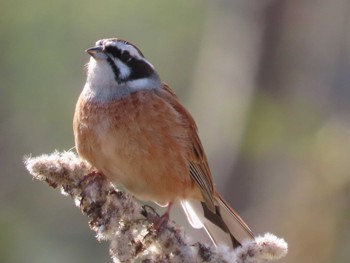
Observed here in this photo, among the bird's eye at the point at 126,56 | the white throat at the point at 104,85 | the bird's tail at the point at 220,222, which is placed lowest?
the bird's tail at the point at 220,222

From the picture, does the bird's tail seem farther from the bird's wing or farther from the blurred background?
the blurred background

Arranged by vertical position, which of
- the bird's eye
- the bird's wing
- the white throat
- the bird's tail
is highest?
the bird's eye

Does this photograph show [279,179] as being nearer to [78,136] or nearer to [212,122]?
[212,122]

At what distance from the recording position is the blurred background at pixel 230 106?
30.5 ft

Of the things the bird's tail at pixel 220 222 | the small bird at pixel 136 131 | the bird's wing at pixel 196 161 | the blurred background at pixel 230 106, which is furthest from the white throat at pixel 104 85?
the blurred background at pixel 230 106

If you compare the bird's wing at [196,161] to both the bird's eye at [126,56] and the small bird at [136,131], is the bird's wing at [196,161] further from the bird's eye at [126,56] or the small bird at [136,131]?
the bird's eye at [126,56]

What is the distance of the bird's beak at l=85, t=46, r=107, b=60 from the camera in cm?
557

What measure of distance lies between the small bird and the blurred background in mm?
2823

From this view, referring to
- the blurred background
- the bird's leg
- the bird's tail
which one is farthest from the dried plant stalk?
the blurred background

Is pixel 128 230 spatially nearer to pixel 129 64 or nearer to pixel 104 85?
pixel 104 85

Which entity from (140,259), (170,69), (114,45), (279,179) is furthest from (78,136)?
(170,69)

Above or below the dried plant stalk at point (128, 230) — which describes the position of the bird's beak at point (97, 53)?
above

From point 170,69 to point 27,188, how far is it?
8.30ft

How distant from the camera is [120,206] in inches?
193
